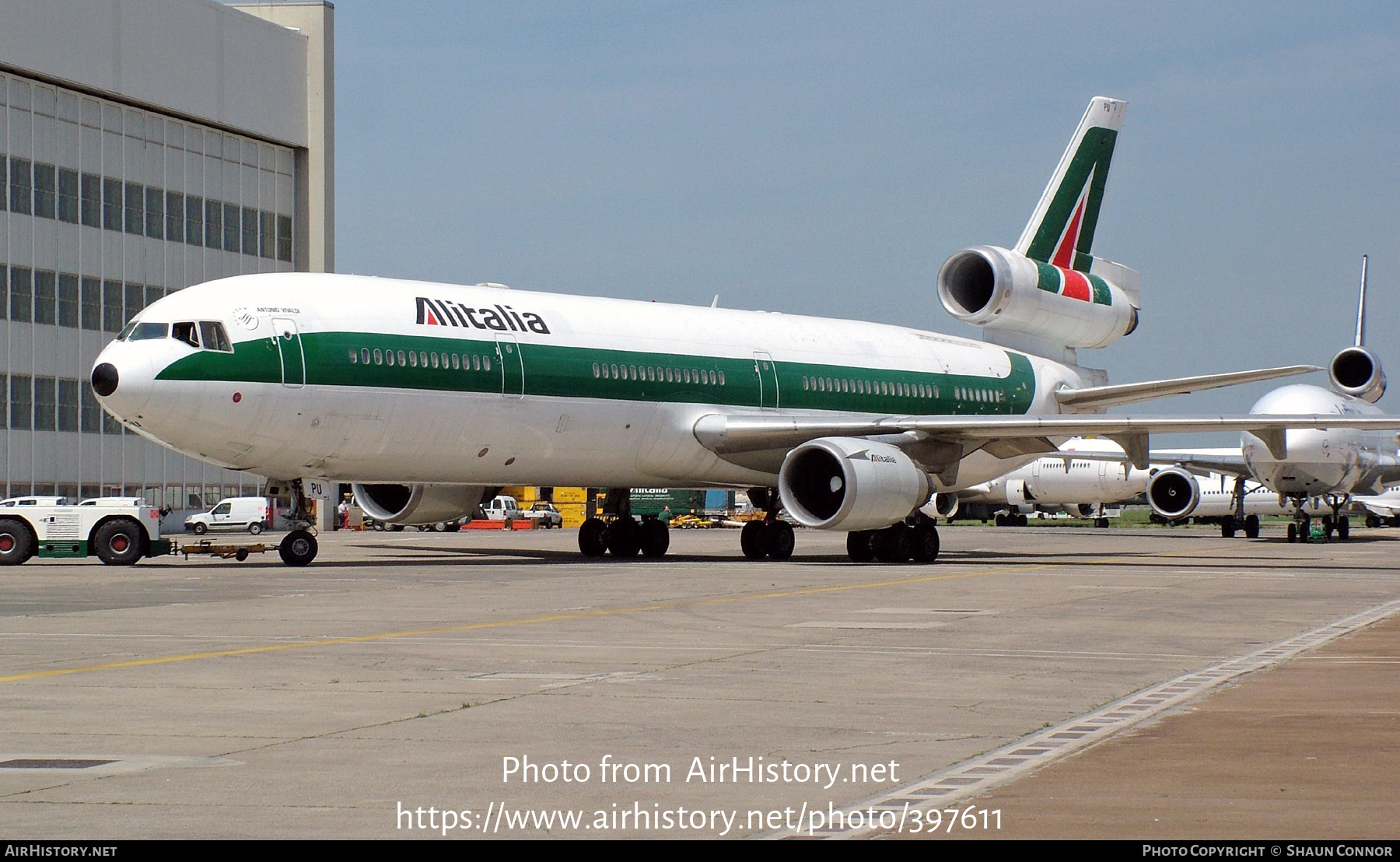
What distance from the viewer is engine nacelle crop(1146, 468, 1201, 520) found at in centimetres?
5169

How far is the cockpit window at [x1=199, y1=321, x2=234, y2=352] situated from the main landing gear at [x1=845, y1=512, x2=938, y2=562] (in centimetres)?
1130

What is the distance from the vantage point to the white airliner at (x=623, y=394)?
75.3 ft

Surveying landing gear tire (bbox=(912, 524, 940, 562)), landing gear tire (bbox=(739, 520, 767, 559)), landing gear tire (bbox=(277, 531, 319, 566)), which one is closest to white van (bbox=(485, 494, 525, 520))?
landing gear tire (bbox=(739, 520, 767, 559))

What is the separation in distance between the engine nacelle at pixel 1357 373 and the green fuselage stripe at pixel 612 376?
10.1 m

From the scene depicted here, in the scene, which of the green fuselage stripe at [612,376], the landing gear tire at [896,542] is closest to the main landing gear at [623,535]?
the green fuselage stripe at [612,376]

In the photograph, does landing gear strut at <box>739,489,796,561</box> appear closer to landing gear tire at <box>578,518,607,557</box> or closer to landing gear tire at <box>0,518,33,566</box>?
landing gear tire at <box>578,518,607,557</box>

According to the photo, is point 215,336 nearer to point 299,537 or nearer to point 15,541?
point 299,537

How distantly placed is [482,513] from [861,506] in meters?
43.8

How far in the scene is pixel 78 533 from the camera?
2641 cm

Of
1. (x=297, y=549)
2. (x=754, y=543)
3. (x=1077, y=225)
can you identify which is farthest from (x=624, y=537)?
(x=1077, y=225)

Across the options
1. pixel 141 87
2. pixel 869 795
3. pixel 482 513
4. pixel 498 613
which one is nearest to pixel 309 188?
pixel 141 87

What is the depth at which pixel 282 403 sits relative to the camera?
75.1 feet

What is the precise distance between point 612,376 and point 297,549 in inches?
Result: 223

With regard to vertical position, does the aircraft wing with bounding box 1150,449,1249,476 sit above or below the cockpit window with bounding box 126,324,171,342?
below
